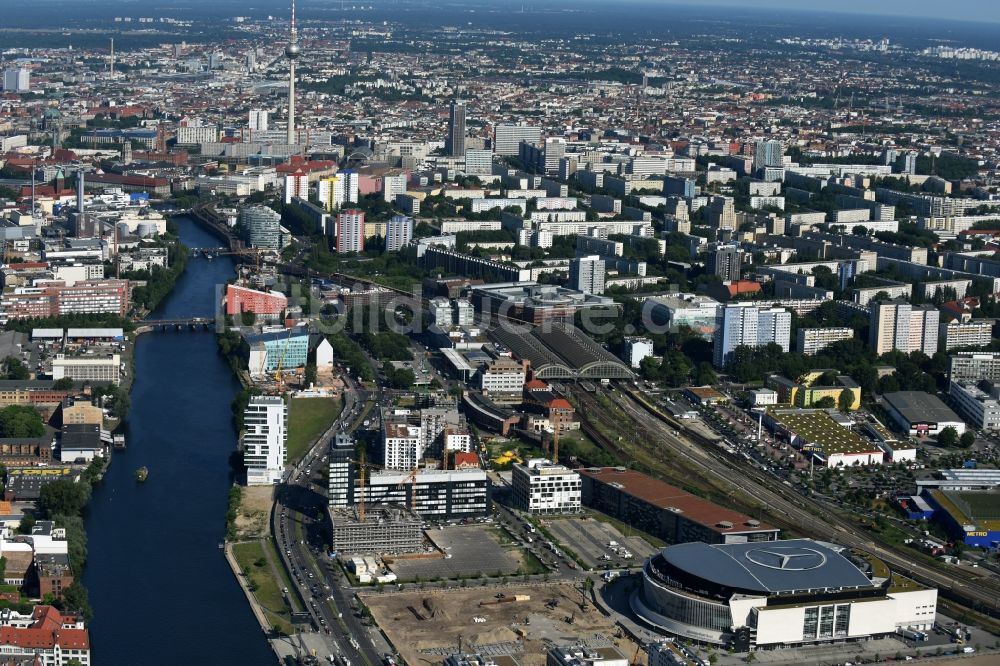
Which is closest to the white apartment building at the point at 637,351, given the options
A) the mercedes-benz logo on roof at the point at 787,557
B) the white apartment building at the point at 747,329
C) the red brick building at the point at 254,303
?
the white apartment building at the point at 747,329

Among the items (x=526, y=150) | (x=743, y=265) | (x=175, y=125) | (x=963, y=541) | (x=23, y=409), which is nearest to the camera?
(x=963, y=541)

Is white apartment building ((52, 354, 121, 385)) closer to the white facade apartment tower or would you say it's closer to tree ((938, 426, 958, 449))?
tree ((938, 426, 958, 449))

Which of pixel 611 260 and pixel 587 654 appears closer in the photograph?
pixel 587 654

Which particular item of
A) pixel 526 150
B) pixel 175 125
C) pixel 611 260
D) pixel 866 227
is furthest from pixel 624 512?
pixel 175 125

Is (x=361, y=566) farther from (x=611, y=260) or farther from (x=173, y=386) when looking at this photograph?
(x=611, y=260)

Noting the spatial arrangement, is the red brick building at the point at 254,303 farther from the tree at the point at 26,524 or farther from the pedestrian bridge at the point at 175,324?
the tree at the point at 26,524

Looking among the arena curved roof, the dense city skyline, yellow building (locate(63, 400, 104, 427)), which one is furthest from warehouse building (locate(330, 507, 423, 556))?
yellow building (locate(63, 400, 104, 427))

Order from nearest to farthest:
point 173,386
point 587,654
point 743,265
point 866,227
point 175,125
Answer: point 587,654 → point 173,386 → point 743,265 → point 866,227 → point 175,125
